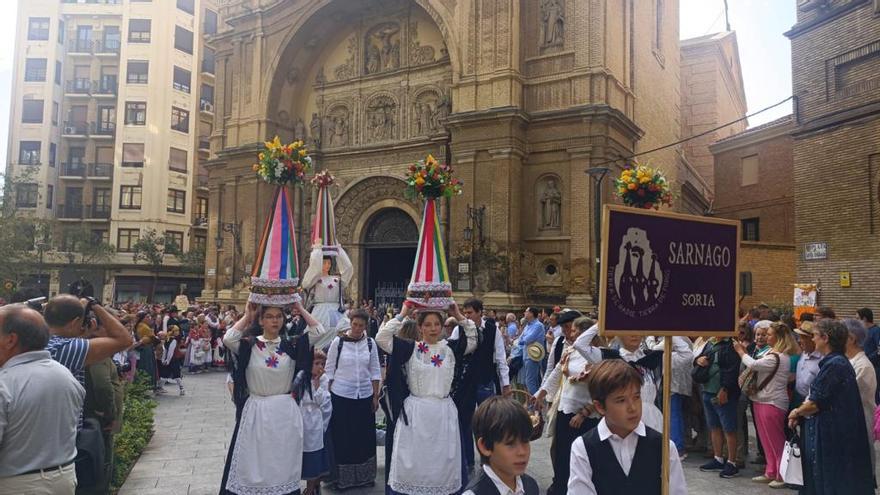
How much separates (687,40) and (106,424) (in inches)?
1625

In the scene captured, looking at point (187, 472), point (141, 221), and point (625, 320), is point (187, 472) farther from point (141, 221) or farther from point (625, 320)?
point (141, 221)

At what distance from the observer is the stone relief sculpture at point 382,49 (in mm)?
26734

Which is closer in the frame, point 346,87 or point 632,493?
point 632,493

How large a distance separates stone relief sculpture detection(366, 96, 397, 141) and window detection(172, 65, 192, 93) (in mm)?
25312

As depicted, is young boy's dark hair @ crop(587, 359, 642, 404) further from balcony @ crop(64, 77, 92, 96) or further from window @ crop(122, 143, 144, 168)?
balcony @ crop(64, 77, 92, 96)

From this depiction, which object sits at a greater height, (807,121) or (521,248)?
(807,121)

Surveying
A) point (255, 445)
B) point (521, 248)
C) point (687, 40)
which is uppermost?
point (687, 40)

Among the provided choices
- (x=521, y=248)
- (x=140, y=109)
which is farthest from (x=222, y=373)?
(x=140, y=109)

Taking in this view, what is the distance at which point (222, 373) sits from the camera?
19625 millimetres

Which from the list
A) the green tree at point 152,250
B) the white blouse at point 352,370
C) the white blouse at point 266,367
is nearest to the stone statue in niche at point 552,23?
the white blouse at point 352,370

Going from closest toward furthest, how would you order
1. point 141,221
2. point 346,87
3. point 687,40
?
point 346,87 < point 687,40 < point 141,221

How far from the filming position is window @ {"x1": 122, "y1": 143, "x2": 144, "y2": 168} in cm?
4512

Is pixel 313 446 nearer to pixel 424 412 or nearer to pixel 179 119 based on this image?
pixel 424 412

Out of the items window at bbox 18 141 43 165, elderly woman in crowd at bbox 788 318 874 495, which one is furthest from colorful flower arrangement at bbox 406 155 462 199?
window at bbox 18 141 43 165
